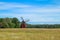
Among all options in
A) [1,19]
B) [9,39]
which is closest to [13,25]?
[1,19]

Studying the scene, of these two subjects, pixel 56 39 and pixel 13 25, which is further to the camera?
pixel 13 25

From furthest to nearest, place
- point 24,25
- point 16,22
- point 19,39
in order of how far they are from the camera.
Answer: point 16,22 → point 24,25 → point 19,39

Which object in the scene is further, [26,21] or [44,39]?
[26,21]

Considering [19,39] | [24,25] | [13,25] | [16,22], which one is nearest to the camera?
[19,39]

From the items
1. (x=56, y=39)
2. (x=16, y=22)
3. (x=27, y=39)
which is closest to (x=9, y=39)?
(x=27, y=39)

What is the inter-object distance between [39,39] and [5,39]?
123 inches

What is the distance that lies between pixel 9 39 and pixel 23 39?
4.25 feet

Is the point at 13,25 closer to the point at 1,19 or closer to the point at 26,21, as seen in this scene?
the point at 1,19

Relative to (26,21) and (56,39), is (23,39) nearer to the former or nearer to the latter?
(56,39)

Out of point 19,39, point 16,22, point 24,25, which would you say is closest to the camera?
point 19,39

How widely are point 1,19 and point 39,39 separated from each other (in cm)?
3998

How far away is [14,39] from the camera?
17.4 m

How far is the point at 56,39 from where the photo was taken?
17.5m

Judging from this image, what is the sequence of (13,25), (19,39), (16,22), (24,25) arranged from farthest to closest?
(16,22) < (13,25) < (24,25) < (19,39)
